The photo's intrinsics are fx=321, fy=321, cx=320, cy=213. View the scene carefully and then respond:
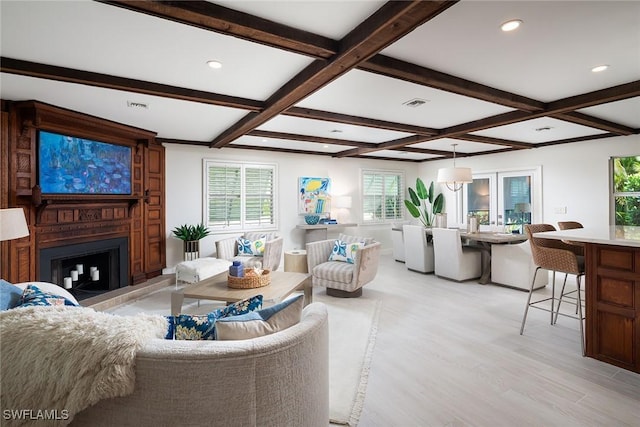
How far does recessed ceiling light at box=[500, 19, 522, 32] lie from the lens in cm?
187

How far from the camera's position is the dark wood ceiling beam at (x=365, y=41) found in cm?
157

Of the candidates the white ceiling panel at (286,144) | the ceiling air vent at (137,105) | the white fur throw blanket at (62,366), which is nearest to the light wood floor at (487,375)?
the white fur throw blanket at (62,366)

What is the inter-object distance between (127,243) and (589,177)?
287 inches

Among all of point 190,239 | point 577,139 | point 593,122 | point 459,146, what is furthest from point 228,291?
point 577,139

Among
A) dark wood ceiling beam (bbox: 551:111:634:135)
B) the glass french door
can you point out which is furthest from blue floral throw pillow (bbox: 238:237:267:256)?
dark wood ceiling beam (bbox: 551:111:634:135)

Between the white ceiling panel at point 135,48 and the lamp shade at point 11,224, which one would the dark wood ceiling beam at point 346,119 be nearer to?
the white ceiling panel at point 135,48

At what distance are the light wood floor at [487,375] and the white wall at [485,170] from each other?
294cm

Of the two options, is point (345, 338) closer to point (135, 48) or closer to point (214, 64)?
point (214, 64)

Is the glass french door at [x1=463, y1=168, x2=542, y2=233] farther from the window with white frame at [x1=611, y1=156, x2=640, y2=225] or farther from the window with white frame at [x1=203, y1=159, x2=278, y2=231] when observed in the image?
the window with white frame at [x1=203, y1=159, x2=278, y2=231]

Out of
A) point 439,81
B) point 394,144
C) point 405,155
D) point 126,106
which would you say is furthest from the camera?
point 405,155

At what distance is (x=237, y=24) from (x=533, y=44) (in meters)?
1.93

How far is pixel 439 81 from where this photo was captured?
2615 mm

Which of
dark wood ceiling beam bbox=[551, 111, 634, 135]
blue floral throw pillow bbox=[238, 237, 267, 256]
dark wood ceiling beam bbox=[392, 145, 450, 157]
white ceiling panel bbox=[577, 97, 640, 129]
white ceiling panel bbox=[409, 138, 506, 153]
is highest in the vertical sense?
white ceiling panel bbox=[409, 138, 506, 153]

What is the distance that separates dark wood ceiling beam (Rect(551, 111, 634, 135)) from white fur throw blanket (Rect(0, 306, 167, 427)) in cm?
450
